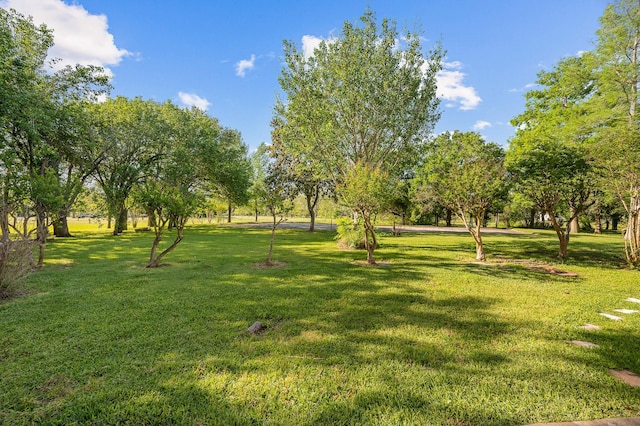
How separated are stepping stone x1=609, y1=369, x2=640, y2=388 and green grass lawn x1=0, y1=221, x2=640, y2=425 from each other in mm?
90

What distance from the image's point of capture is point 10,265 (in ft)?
18.6

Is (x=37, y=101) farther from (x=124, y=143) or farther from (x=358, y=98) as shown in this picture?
(x=358, y=98)

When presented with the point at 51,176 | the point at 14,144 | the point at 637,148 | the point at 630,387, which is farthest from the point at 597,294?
the point at 14,144

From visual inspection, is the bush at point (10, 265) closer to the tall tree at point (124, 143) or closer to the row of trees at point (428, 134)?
the row of trees at point (428, 134)

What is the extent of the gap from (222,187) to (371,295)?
20.2 metres

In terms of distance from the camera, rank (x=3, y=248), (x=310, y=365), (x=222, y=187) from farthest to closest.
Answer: (x=222, y=187) < (x=3, y=248) < (x=310, y=365)

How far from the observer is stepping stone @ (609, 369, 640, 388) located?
2.97m

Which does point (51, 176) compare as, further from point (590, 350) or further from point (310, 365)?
point (590, 350)

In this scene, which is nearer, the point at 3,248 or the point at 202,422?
the point at 202,422

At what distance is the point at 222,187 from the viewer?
23359mm

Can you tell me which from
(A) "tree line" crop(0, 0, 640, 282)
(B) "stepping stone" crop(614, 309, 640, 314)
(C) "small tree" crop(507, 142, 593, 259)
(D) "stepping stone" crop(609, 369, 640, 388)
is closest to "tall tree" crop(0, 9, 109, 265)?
(A) "tree line" crop(0, 0, 640, 282)

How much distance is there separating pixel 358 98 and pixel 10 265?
11927mm

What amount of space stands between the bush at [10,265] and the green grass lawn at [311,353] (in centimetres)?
48

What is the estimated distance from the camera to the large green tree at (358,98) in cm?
1199
